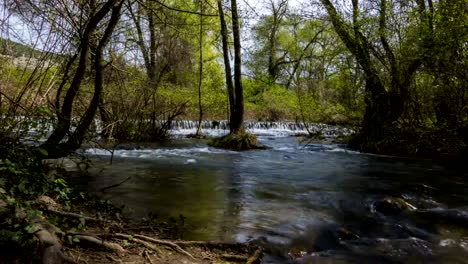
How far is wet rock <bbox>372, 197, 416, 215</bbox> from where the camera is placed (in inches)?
255

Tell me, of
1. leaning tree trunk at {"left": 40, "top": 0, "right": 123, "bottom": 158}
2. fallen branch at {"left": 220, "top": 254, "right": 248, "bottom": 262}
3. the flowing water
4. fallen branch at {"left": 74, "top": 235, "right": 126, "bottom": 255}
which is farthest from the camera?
leaning tree trunk at {"left": 40, "top": 0, "right": 123, "bottom": 158}

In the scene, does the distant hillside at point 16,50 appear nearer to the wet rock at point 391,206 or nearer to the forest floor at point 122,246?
the forest floor at point 122,246

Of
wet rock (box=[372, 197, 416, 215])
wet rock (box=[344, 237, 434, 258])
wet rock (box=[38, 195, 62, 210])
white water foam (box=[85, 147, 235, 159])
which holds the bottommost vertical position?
wet rock (box=[344, 237, 434, 258])

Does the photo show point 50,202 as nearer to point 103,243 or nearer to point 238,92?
point 103,243

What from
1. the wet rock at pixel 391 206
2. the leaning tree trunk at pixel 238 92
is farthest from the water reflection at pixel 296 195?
the leaning tree trunk at pixel 238 92

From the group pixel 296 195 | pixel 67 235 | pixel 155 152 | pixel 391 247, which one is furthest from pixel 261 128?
pixel 67 235

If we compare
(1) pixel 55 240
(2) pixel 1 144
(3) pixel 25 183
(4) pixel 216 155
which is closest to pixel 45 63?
(2) pixel 1 144

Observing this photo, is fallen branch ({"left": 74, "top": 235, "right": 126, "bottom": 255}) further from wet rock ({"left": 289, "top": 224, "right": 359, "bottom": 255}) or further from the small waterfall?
the small waterfall

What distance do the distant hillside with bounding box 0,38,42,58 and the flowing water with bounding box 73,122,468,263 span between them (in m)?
2.48

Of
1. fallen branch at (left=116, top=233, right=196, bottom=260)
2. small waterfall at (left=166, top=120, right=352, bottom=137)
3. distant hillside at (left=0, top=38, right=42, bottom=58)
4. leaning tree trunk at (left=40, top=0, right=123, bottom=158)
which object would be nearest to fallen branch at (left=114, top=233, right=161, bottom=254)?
fallen branch at (left=116, top=233, right=196, bottom=260)

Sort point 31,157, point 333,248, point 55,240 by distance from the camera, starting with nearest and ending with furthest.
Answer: point 55,240 < point 31,157 < point 333,248

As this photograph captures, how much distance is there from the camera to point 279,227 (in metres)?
5.45

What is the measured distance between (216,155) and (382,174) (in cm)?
505

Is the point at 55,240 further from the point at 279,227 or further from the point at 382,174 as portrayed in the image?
the point at 382,174
